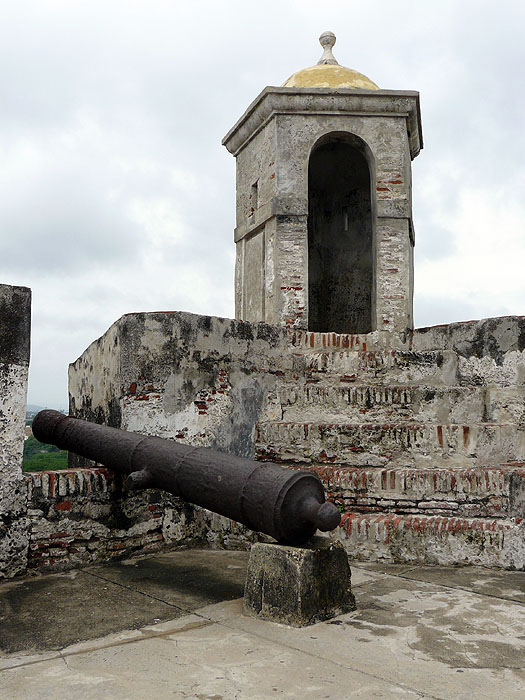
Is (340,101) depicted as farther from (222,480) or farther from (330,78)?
(222,480)

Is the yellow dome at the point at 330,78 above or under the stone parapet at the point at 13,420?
above

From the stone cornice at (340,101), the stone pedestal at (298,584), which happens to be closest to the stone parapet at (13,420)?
the stone pedestal at (298,584)

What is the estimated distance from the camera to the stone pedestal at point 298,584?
3.04 metres

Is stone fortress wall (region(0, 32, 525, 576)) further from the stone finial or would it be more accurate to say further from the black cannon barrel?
the black cannon barrel

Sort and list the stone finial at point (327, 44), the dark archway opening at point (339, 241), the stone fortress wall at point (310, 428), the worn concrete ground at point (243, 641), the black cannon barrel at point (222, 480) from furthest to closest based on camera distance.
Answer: the dark archway opening at point (339, 241) → the stone finial at point (327, 44) → the stone fortress wall at point (310, 428) → the black cannon barrel at point (222, 480) → the worn concrete ground at point (243, 641)

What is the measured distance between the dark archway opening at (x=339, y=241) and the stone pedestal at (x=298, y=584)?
23.8 ft

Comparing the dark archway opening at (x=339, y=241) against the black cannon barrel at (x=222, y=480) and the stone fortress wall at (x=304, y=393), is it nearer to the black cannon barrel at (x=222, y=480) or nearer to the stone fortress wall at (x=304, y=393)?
the stone fortress wall at (x=304, y=393)

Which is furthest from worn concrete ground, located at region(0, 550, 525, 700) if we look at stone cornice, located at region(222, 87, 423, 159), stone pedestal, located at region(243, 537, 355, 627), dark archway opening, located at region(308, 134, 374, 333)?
dark archway opening, located at region(308, 134, 374, 333)

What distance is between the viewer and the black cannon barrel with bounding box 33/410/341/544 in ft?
10.3

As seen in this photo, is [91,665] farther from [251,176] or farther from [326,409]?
[251,176]

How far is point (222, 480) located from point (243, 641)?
898 mm

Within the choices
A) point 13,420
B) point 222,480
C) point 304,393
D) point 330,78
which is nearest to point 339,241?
point 330,78

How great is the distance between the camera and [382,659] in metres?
2.59

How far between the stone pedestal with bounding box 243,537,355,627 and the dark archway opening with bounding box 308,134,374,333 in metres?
7.26
